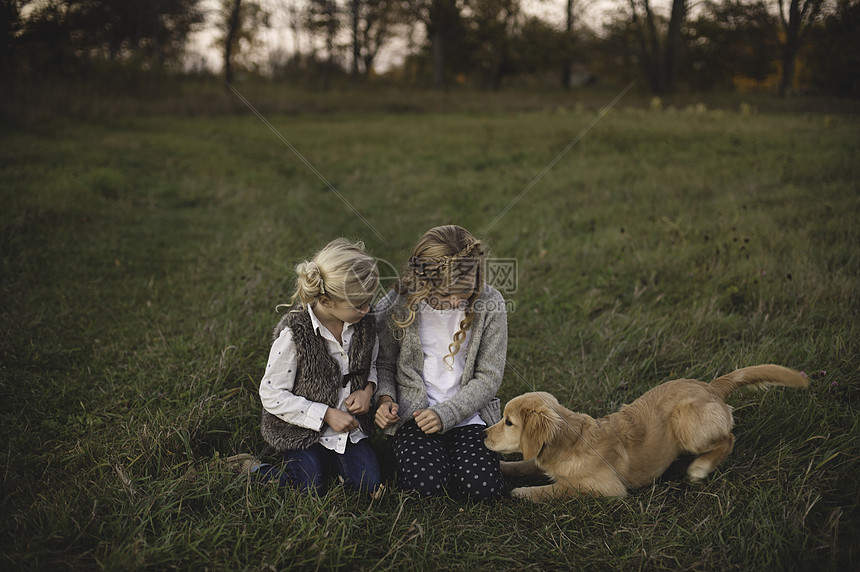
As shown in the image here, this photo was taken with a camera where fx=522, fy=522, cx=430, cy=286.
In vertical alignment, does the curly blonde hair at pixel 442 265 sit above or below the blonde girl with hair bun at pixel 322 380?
above

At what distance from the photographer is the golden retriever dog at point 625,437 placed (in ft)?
8.84

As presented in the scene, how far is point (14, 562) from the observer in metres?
2.01

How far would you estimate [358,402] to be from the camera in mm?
2912

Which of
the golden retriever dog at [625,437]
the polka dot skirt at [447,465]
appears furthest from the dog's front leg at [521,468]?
the golden retriever dog at [625,437]

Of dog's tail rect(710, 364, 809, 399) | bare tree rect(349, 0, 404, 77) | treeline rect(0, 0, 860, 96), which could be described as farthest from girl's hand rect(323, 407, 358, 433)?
bare tree rect(349, 0, 404, 77)

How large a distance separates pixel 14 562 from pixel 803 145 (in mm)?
10626

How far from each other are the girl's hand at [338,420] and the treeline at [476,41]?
8.92 meters

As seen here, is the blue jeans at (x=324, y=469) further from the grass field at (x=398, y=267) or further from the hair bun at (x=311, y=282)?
the hair bun at (x=311, y=282)

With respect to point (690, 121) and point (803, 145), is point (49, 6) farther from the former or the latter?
point (803, 145)

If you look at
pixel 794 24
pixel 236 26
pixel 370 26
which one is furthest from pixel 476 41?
pixel 794 24

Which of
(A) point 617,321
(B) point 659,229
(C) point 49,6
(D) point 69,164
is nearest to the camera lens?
(A) point 617,321

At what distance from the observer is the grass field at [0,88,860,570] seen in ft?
7.64

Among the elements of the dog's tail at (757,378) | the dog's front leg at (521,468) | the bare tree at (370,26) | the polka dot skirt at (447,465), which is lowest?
the dog's front leg at (521,468)

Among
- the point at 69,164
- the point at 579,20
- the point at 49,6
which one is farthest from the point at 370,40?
the point at 69,164
